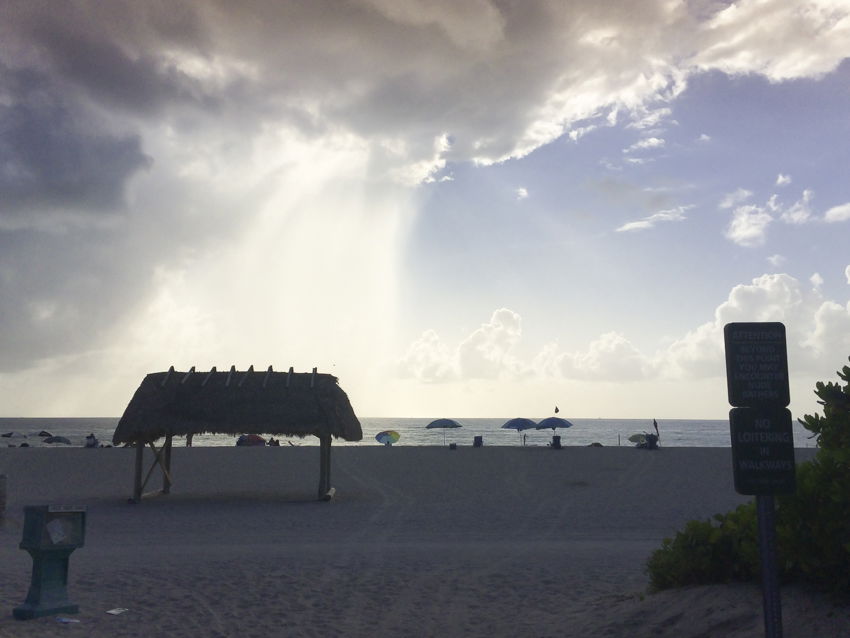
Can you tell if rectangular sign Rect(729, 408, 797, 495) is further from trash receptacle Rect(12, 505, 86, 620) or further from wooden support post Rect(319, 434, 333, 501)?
wooden support post Rect(319, 434, 333, 501)

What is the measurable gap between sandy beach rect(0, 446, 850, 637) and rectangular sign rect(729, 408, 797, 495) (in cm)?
157

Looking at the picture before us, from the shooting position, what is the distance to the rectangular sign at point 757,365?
5242 millimetres

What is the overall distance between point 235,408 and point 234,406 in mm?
64

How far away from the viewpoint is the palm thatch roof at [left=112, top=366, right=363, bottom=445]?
2042 cm

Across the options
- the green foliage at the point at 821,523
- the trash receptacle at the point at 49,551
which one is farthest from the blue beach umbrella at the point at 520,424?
the green foliage at the point at 821,523

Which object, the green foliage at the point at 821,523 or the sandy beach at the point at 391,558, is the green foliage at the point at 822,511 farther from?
the sandy beach at the point at 391,558

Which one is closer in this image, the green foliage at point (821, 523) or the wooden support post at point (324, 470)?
the green foliage at point (821, 523)

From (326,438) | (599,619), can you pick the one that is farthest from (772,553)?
(326,438)

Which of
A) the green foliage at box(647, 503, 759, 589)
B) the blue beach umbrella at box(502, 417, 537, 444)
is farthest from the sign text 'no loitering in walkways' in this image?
the blue beach umbrella at box(502, 417, 537, 444)

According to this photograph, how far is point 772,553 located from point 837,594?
5.03 feet

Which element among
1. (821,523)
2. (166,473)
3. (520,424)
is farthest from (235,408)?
(520,424)

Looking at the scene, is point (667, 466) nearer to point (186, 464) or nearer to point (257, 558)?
point (186, 464)

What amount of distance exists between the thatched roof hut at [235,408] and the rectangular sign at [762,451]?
16162 mm

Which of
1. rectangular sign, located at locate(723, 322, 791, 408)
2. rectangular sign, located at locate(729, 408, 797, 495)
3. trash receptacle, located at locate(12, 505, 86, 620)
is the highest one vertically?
rectangular sign, located at locate(723, 322, 791, 408)
